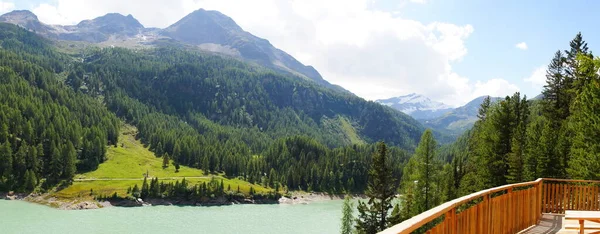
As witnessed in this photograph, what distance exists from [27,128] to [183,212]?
256 feet

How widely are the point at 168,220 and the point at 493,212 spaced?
298 feet

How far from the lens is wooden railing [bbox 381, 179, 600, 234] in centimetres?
604

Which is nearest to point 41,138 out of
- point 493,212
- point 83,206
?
point 83,206

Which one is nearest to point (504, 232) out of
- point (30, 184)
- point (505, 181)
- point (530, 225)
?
point (530, 225)

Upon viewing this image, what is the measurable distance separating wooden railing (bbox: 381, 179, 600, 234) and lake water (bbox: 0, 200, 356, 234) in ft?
215

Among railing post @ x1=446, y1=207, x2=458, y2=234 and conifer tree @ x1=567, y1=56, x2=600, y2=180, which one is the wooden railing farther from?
conifer tree @ x1=567, y1=56, x2=600, y2=180

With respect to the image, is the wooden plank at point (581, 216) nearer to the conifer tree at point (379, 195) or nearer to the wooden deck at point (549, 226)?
the wooden deck at point (549, 226)

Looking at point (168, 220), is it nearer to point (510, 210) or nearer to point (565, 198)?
point (565, 198)

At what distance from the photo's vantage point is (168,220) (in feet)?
308

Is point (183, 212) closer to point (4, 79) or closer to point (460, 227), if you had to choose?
point (460, 227)

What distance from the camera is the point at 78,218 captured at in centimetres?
9481

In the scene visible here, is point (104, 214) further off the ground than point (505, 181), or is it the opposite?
point (505, 181)

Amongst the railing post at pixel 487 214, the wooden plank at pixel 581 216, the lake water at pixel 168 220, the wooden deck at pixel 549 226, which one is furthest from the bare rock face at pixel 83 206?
the wooden plank at pixel 581 216

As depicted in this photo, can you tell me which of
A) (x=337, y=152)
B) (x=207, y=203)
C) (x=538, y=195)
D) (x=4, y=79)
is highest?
(x=4, y=79)
